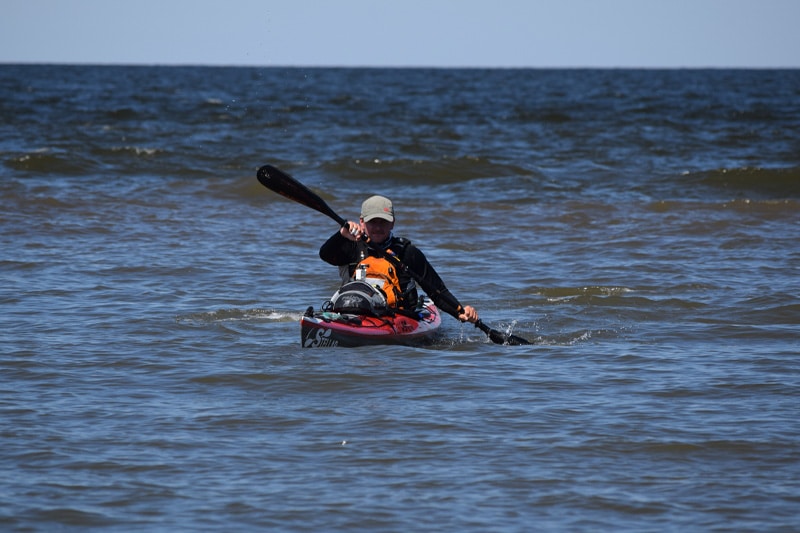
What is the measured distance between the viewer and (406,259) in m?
8.90

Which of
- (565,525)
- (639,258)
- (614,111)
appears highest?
(614,111)

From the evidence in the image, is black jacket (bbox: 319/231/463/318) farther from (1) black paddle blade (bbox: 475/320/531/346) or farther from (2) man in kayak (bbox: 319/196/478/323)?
(1) black paddle blade (bbox: 475/320/531/346)

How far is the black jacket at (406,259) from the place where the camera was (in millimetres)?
8883

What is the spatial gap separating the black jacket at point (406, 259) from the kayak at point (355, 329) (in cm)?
29

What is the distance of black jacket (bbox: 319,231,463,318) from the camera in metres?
8.88

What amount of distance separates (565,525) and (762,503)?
3.39ft

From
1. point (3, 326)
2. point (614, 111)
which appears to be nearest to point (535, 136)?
point (614, 111)

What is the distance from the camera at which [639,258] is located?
13.4 meters

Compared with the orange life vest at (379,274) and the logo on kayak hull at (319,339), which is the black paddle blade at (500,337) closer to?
the orange life vest at (379,274)

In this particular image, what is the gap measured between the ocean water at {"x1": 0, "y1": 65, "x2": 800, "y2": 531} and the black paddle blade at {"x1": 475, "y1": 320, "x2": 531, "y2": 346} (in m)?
0.11

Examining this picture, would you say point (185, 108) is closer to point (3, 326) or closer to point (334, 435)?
point (3, 326)

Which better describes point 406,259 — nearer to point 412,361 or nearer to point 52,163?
point 412,361

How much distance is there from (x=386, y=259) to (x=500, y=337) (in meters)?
1.14

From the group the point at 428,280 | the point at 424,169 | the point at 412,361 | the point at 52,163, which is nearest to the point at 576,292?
the point at 428,280
